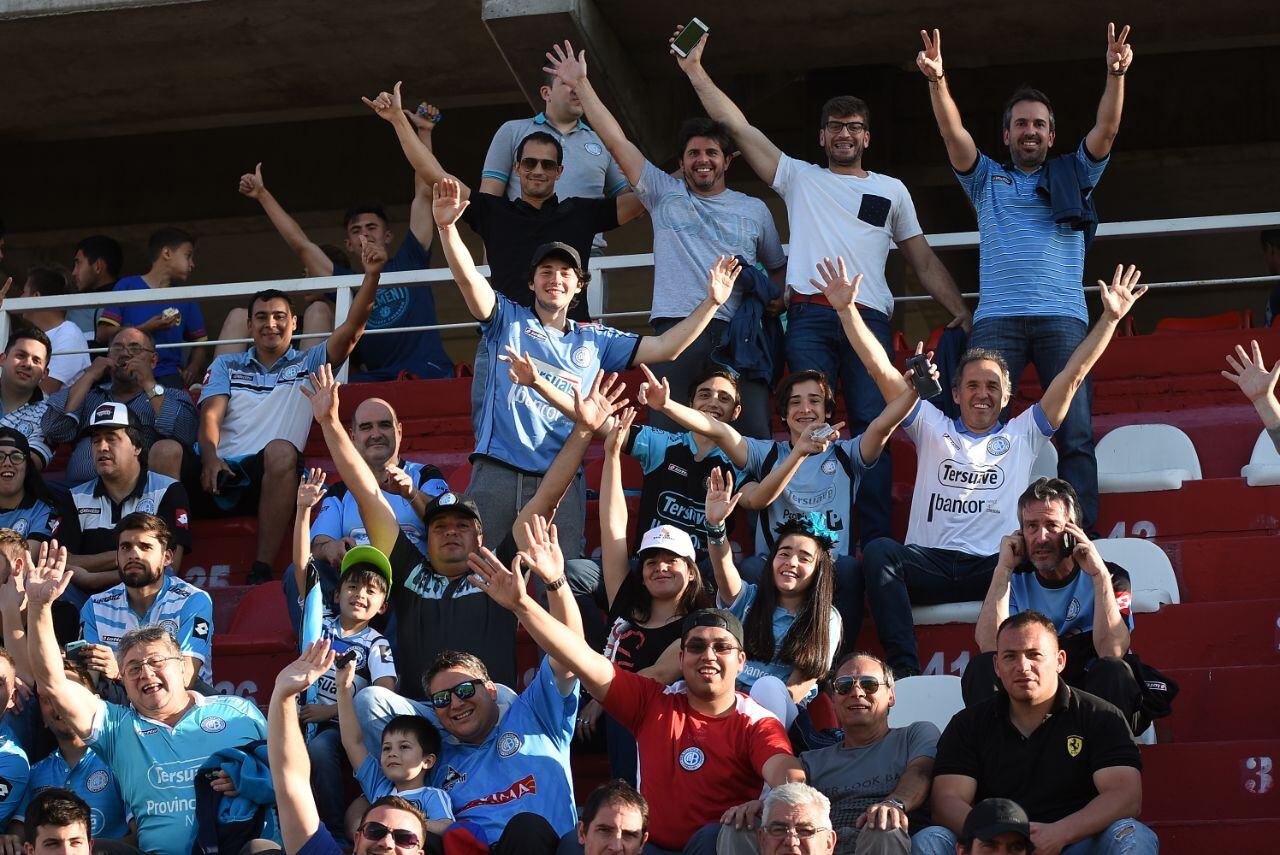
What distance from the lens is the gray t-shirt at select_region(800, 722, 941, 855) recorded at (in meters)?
6.16

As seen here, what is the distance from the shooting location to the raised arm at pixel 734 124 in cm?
905

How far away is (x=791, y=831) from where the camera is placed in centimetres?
561

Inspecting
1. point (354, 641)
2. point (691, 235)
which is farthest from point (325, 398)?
point (691, 235)

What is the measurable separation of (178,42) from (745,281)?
16.9 feet

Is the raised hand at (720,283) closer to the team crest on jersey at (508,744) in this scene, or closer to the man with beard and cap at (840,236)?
the man with beard and cap at (840,236)

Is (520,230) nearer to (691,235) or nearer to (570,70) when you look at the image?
(691,235)

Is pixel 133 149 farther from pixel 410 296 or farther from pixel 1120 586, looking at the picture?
pixel 1120 586

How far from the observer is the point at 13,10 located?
38.9 feet

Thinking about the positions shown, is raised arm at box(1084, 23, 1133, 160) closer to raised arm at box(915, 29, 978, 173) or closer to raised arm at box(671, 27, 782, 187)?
raised arm at box(915, 29, 978, 173)

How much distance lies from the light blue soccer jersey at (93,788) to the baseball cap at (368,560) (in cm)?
114

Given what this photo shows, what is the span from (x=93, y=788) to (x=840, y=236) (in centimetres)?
403

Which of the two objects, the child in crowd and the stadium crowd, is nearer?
the stadium crowd

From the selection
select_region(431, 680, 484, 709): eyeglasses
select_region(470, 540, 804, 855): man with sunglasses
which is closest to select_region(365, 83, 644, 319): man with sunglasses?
select_region(431, 680, 484, 709): eyeglasses

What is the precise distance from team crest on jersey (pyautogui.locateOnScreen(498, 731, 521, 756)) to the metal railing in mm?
2809
